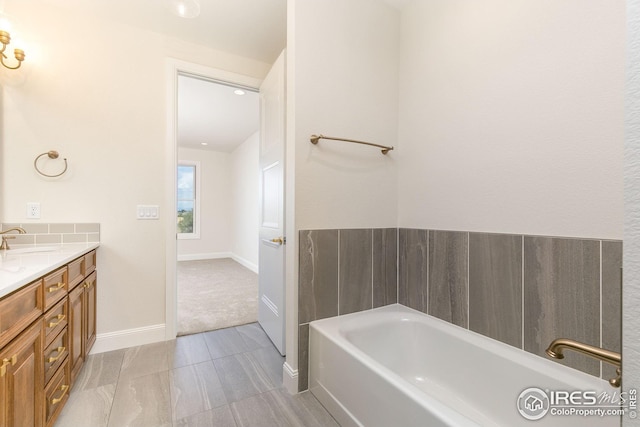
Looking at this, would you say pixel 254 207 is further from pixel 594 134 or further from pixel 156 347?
pixel 594 134

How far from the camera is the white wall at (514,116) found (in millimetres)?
1095

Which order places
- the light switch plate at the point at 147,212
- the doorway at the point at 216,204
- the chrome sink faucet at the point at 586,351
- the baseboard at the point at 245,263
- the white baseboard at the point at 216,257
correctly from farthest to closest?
the white baseboard at the point at 216,257 < the baseboard at the point at 245,263 < the doorway at the point at 216,204 < the light switch plate at the point at 147,212 < the chrome sink faucet at the point at 586,351

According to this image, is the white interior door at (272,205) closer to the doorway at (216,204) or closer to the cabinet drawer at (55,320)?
the doorway at (216,204)

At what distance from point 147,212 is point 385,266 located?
1.97 meters

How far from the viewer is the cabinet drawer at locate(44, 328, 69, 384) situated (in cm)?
122

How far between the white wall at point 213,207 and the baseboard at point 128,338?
4118 mm

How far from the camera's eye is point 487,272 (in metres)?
1.47

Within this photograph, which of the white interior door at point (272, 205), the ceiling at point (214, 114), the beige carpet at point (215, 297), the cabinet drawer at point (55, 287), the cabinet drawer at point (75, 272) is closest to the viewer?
the cabinet drawer at point (55, 287)

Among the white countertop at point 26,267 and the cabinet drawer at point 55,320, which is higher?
the white countertop at point 26,267

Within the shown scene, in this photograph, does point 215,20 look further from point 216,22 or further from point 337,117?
point 337,117

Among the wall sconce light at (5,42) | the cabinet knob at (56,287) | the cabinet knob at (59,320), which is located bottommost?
the cabinet knob at (59,320)

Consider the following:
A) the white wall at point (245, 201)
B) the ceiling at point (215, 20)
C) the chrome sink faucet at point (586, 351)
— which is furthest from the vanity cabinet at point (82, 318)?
the white wall at point (245, 201)

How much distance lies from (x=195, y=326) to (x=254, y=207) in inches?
109

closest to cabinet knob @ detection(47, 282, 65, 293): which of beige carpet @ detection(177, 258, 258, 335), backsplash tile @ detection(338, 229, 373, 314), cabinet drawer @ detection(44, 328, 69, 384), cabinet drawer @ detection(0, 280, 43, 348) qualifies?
cabinet drawer @ detection(0, 280, 43, 348)
